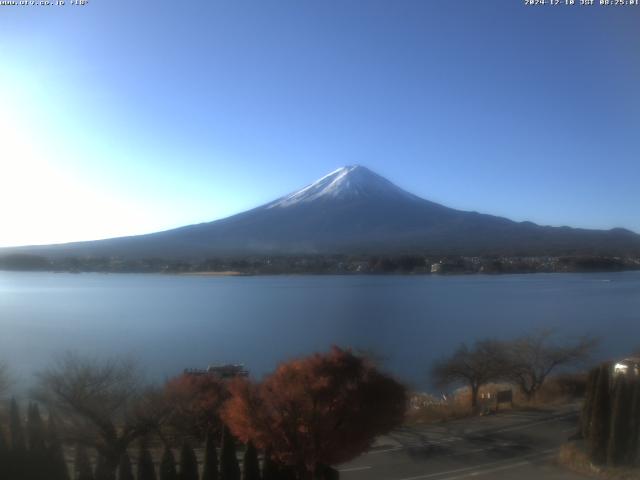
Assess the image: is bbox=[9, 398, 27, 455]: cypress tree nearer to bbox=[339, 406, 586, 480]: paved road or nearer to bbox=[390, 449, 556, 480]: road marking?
bbox=[339, 406, 586, 480]: paved road

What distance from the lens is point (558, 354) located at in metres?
9.69

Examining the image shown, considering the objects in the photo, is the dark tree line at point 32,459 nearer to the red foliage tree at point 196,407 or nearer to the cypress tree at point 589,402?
the red foliage tree at point 196,407

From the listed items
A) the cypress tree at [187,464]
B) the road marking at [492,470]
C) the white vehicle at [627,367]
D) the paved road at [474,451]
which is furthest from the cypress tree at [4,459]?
the white vehicle at [627,367]

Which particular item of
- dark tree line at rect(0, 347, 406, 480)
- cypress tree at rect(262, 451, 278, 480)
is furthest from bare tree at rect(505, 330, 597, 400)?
cypress tree at rect(262, 451, 278, 480)

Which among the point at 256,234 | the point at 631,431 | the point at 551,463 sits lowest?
the point at 551,463

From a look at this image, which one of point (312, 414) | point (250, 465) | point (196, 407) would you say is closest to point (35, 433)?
point (250, 465)

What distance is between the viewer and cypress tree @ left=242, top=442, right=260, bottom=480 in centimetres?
439

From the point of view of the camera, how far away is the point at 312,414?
15.1 ft

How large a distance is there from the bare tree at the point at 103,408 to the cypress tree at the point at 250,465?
0.96m

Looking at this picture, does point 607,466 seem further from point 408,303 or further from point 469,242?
point 469,242

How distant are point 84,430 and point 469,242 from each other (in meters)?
33.8

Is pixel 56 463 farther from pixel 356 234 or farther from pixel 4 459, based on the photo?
pixel 356 234

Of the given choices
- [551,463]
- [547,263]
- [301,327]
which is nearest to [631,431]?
[551,463]

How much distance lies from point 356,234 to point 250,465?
120 feet
